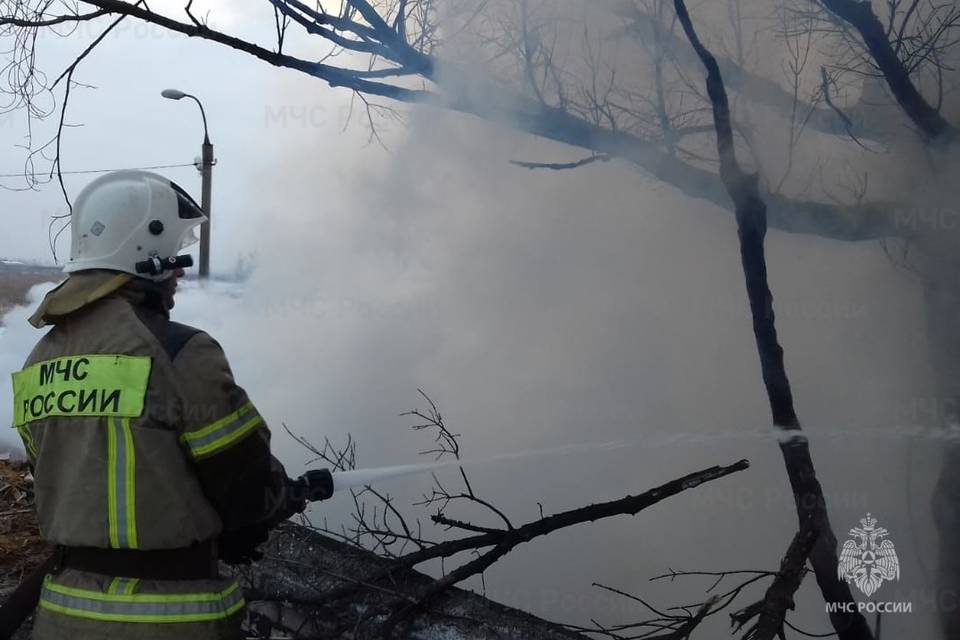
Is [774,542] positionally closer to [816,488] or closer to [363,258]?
[816,488]

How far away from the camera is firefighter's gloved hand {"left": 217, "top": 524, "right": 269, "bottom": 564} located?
2185 mm

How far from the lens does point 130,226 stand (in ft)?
7.18

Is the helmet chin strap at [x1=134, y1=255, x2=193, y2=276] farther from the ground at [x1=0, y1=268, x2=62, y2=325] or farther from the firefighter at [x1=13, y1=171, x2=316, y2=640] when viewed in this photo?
the ground at [x1=0, y1=268, x2=62, y2=325]

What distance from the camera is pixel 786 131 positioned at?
4145 mm

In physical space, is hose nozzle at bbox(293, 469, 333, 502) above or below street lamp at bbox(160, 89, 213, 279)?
below

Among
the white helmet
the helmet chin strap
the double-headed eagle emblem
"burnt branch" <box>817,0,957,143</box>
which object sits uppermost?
"burnt branch" <box>817,0,957,143</box>

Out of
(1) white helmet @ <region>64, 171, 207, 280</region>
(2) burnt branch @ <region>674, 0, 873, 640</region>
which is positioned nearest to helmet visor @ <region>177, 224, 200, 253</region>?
(1) white helmet @ <region>64, 171, 207, 280</region>

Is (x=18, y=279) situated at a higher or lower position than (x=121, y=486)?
higher

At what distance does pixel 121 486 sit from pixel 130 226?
71cm

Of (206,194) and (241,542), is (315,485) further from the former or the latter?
(206,194)

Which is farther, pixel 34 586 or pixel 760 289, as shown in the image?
pixel 760 289

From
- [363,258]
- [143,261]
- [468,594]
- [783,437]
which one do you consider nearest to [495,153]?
[363,258]

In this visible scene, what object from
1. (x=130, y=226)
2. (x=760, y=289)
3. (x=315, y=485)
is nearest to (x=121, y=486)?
(x=315, y=485)

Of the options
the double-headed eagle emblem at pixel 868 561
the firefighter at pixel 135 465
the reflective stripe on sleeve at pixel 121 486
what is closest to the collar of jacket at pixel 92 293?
the firefighter at pixel 135 465
